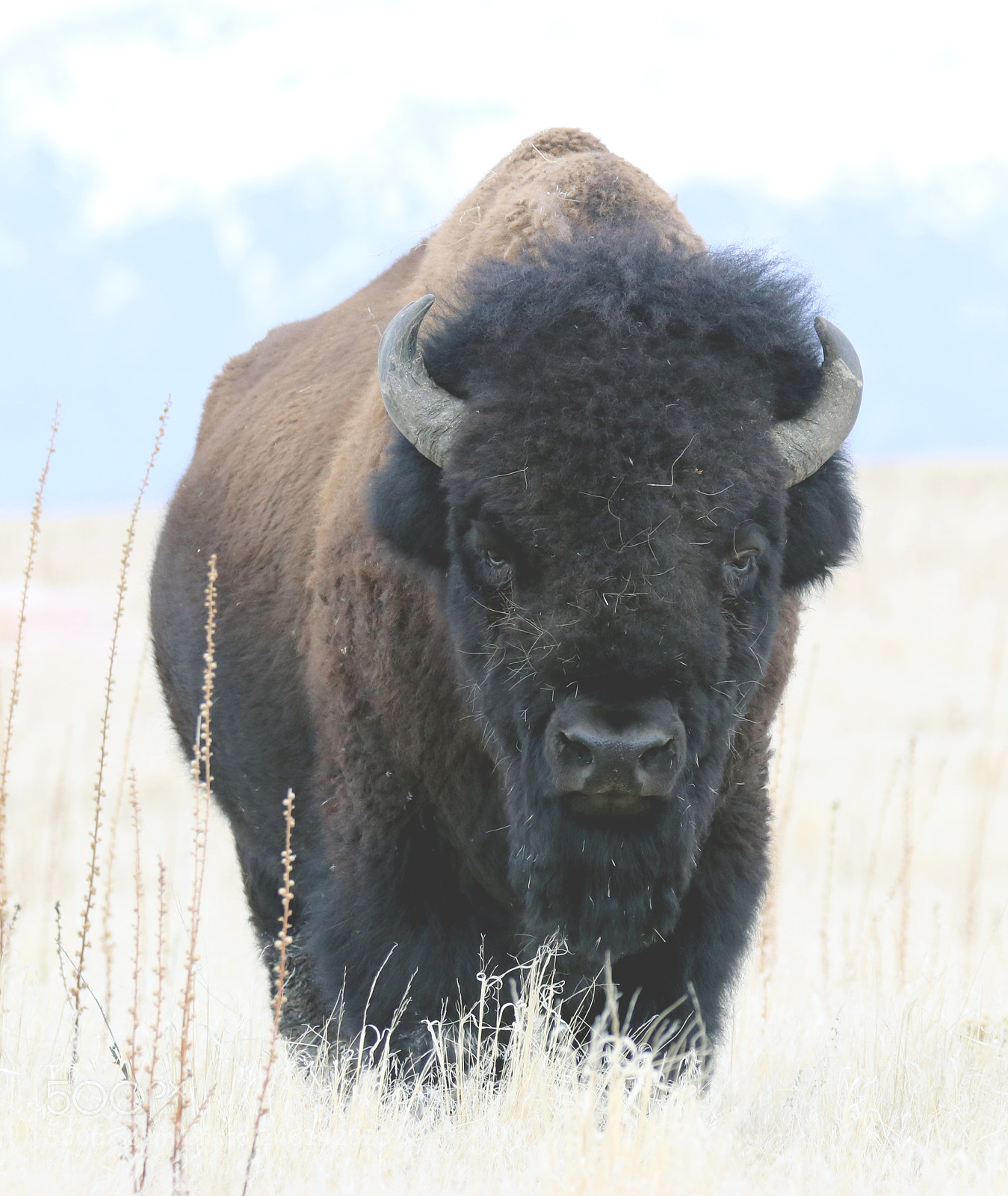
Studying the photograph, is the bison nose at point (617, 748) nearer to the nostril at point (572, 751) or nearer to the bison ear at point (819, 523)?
the nostril at point (572, 751)

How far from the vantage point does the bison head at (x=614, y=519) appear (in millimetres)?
3234

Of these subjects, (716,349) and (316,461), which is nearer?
(716,349)

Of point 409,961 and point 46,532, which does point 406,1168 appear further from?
point 46,532

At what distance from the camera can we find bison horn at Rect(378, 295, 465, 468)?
3.62 meters

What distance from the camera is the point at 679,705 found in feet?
10.8

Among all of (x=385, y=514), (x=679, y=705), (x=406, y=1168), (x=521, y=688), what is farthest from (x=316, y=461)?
(x=406, y=1168)

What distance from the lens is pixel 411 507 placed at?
3727 mm

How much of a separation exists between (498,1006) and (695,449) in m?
1.74

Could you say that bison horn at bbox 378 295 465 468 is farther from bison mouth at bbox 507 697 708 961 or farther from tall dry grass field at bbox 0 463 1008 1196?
tall dry grass field at bbox 0 463 1008 1196

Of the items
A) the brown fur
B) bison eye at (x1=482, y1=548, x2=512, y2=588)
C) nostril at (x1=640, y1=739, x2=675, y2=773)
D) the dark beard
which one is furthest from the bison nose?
the brown fur

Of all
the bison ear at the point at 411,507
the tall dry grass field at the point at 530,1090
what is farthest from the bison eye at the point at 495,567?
the tall dry grass field at the point at 530,1090

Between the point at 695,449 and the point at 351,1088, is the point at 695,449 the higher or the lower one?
the higher one

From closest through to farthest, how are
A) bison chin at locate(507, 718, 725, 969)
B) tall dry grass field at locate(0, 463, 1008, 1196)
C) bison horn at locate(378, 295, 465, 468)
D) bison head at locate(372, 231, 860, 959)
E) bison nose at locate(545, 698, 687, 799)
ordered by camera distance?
→ tall dry grass field at locate(0, 463, 1008, 1196), bison nose at locate(545, 698, 687, 799), bison head at locate(372, 231, 860, 959), bison chin at locate(507, 718, 725, 969), bison horn at locate(378, 295, 465, 468)

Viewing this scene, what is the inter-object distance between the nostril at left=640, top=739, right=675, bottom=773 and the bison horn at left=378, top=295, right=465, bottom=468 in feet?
3.23
